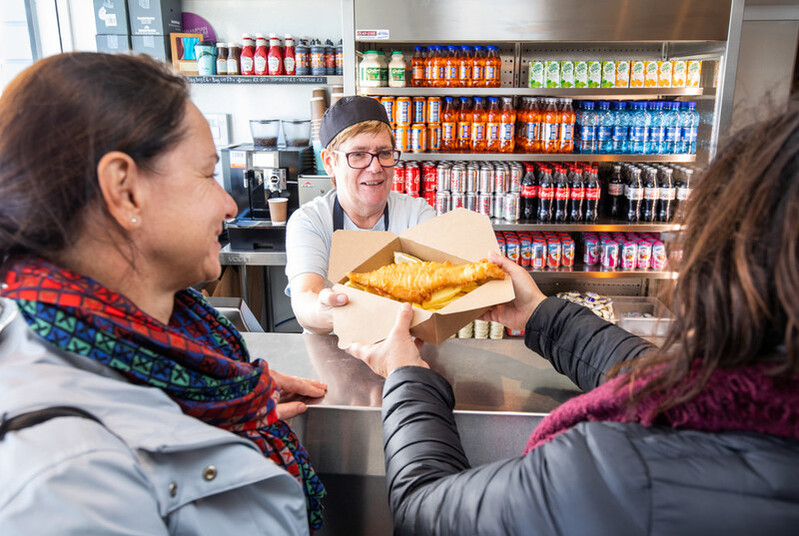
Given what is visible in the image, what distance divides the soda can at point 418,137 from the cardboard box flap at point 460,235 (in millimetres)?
1967

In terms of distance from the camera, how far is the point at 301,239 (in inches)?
89.2

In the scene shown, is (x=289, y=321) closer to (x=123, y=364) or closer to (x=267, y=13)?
(x=267, y=13)

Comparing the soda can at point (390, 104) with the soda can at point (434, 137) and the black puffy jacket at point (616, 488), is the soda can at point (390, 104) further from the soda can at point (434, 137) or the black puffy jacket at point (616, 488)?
the black puffy jacket at point (616, 488)

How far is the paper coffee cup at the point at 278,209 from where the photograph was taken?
3838 mm

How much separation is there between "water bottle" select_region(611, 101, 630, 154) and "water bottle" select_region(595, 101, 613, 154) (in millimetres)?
25

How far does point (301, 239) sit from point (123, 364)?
1.47 meters

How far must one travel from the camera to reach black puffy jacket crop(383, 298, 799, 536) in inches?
24.3

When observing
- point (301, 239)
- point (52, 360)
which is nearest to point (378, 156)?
point (301, 239)

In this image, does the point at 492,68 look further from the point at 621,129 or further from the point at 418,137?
the point at 621,129

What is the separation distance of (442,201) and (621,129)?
1235mm

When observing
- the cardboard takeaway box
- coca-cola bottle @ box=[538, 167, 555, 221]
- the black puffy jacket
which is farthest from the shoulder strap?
coca-cola bottle @ box=[538, 167, 555, 221]

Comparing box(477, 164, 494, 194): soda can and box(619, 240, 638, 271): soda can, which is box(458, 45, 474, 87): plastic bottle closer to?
box(477, 164, 494, 194): soda can

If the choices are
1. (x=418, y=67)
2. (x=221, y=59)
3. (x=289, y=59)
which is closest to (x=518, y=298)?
(x=418, y=67)

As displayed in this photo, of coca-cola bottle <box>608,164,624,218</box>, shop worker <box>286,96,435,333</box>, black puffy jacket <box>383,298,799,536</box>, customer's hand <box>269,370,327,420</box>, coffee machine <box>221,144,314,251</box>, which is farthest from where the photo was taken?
coca-cola bottle <box>608,164,624,218</box>
